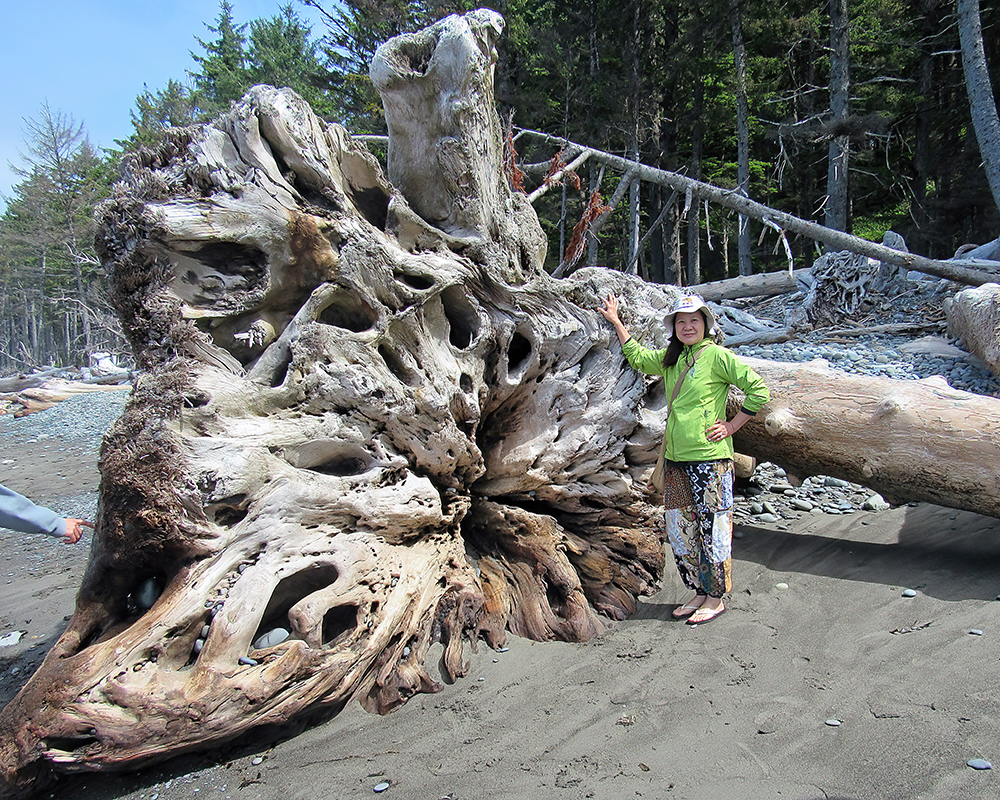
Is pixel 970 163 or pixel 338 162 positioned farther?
pixel 970 163

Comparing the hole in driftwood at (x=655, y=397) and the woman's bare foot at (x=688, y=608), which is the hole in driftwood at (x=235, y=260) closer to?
the hole in driftwood at (x=655, y=397)

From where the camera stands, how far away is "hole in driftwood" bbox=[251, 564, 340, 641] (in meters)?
3.24

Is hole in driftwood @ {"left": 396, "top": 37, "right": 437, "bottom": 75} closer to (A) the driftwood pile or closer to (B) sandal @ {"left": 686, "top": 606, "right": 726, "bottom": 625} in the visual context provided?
(B) sandal @ {"left": 686, "top": 606, "right": 726, "bottom": 625}

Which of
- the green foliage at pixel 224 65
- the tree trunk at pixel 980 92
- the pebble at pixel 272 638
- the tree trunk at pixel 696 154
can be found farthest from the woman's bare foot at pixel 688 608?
the green foliage at pixel 224 65

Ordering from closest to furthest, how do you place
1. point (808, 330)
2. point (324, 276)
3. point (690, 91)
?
point (324, 276), point (808, 330), point (690, 91)

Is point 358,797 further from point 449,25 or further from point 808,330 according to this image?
point 808,330

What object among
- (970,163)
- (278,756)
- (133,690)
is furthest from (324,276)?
(970,163)

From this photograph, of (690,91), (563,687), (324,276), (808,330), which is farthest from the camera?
(690,91)

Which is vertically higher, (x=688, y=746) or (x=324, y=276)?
(x=324, y=276)

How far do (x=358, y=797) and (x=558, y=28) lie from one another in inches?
940

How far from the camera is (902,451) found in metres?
4.35

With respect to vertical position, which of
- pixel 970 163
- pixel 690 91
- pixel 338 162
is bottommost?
pixel 338 162

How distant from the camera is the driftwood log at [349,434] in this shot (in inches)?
109

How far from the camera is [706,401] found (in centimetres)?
381
